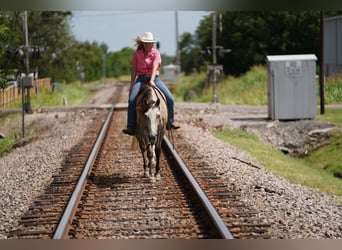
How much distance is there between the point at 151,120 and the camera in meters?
8.17

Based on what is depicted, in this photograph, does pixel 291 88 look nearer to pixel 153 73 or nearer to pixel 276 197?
pixel 153 73

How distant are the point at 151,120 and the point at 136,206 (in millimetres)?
1204

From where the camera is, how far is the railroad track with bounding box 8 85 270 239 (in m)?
6.48

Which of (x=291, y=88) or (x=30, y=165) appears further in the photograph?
(x=291, y=88)

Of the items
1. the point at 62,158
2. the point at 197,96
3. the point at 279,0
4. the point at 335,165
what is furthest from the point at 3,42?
the point at 197,96

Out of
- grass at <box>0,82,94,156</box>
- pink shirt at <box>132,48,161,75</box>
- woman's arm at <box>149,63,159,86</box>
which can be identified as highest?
pink shirt at <box>132,48,161,75</box>

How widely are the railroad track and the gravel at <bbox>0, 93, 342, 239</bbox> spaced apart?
6.7 inches

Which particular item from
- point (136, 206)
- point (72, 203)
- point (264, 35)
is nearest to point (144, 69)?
point (136, 206)

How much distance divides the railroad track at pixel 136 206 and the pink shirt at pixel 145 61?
4.24ft

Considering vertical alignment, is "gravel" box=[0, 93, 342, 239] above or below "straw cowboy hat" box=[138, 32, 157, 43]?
below

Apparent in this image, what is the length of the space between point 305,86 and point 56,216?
11132 mm

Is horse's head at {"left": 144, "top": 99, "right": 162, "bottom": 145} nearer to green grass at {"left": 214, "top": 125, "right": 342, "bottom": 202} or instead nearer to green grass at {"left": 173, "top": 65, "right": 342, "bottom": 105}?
green grass at {"left": 214, "top": 125, "right": 342, "bottom": 202}

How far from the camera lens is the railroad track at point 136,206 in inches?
255

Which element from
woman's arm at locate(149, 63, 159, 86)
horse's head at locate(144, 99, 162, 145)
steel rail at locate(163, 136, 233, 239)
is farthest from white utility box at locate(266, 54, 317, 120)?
horse's head at locate(144, 99, 162, 145)
